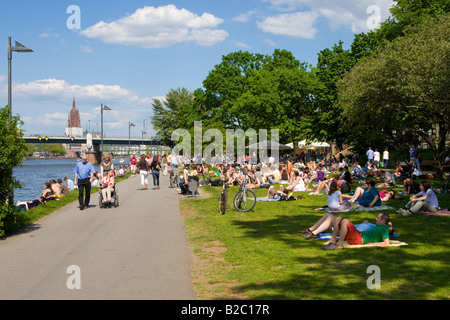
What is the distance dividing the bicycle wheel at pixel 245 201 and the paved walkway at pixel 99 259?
Result: 6.41 ft

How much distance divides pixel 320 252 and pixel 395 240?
187cm

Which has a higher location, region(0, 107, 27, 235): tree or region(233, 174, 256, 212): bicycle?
region(0, 107, 27, 235): tree

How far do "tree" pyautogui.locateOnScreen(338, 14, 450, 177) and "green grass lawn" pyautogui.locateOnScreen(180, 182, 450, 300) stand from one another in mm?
11190

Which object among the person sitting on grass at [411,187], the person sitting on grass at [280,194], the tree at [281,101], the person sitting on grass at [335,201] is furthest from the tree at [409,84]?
the tree at [281,101]

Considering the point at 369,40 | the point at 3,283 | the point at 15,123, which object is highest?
the point at 369,40

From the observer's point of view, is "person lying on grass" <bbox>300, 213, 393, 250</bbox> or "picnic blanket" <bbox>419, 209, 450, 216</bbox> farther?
"picnic blanket" <bbox>419, 209, 450, 216</bbox>

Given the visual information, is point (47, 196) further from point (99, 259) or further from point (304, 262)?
point (304, 262)

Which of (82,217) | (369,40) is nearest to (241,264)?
(82,217)

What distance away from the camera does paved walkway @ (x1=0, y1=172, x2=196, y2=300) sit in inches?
245

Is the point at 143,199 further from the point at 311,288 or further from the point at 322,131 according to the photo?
the point at 322,131

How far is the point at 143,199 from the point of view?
19625mm

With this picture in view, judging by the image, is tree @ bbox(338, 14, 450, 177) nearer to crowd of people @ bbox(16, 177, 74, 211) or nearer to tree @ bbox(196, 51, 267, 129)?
crowd of people @ bbox(16, 177, 74, 211)

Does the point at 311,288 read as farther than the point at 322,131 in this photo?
No

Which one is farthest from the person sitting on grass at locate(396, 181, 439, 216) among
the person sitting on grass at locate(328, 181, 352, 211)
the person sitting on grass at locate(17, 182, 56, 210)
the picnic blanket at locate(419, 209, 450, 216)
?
the person sitting on grass at locate(17, 182, 56, 210)
